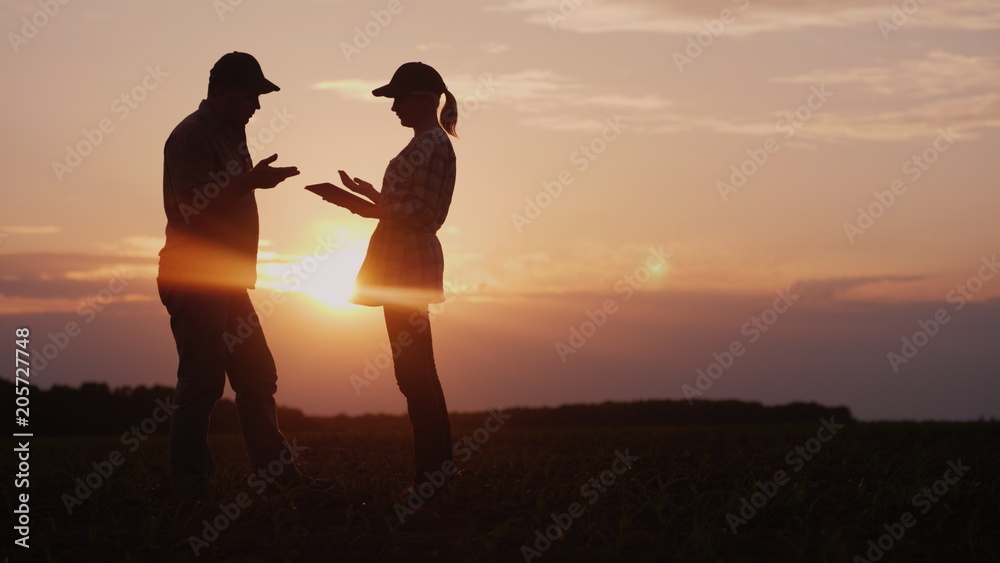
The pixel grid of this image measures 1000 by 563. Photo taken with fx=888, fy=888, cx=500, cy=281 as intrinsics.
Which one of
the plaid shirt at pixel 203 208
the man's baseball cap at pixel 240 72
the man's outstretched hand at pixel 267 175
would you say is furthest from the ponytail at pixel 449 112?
the plaid shirt at pixel 203 208

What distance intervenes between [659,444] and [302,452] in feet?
12.9

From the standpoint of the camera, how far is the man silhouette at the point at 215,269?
19.2 feet

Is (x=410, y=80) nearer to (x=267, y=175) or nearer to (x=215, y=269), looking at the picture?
(x=267, y=175)

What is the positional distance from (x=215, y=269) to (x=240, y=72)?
1349 mm

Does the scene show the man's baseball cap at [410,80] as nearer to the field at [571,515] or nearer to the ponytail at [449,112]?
the ponytail at [449,112]

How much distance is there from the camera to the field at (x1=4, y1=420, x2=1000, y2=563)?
4527mm

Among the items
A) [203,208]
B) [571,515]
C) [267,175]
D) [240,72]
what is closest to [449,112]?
[267,175]

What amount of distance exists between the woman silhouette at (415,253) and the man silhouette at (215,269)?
73cm

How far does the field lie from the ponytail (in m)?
2.48

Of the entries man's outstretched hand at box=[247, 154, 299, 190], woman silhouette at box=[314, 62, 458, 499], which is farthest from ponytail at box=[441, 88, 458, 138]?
man's outstretched hand at box=[247, 154, 299, 190]

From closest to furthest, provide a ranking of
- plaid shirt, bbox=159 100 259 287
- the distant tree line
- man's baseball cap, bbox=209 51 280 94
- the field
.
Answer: the field
plaid shirt, bbox=159 100 259 287
man's baseball cap, bbox=209 51 280 94
the distant tree line

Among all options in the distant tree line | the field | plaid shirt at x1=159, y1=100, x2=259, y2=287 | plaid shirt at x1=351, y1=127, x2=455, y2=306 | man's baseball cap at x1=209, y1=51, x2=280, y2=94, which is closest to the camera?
the field

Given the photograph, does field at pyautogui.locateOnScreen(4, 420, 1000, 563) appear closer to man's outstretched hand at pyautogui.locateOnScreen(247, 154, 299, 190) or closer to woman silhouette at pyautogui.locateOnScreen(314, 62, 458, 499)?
woman silhouette at pyautogui.locateOnScreen(314, 62, 458, 499)

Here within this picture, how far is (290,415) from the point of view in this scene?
1634 centimetres
